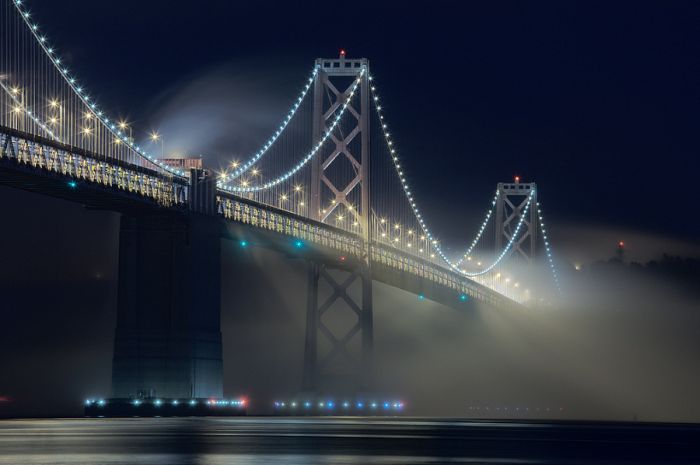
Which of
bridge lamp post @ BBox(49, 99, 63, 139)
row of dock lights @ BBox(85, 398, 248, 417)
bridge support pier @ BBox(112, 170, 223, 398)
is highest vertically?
bridge lamp post @ BBox(49, 99, 63, 139)

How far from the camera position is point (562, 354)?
125125 mm

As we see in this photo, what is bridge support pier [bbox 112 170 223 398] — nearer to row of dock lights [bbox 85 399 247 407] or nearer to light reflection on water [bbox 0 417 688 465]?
row of dock lights [bbox 85 399 247 407]

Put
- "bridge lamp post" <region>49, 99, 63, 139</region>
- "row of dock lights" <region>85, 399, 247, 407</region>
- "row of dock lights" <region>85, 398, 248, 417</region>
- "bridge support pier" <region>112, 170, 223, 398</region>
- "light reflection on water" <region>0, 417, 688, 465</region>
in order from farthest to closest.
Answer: "bridge support pier" <region>112, 170, 223, 398</region>, "row of dock lights" <region>85, 399, 247, 407</region>, "row of dock lights" <region>85, 398, 248, 417</region>, "bridge lamp post" <region>49, 99, 63, 139</region>, "light reflection on water" <region>0, 417, 688, 465</region>

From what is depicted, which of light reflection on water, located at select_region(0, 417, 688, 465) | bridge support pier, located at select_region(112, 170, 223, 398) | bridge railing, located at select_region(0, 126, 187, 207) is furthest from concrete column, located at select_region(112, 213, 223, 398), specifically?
light reflection on water, located at select_region(0, 417, 688, 465)

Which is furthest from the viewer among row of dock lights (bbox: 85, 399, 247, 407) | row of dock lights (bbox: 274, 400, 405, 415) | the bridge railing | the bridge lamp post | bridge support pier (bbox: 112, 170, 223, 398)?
row of dock lights (bbox: 274, 400, 405, 415)

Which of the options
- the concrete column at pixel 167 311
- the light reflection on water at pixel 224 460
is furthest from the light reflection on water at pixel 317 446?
the concrete column at pixel 167 311

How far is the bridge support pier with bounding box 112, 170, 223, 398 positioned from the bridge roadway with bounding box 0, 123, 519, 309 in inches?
42.4

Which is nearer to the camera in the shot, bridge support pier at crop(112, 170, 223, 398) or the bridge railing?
the bridge railing

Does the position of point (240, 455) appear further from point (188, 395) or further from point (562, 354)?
point (562, 354)

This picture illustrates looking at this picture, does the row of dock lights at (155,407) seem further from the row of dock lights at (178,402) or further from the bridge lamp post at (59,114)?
the bridge lamp post at (59,114)

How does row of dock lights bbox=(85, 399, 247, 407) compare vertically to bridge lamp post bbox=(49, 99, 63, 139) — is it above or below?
below

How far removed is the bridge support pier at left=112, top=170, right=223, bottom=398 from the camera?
198ft

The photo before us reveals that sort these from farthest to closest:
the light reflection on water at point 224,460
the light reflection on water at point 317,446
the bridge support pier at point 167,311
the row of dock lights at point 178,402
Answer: the bridge support pier at point 167,311
the row of dock lights at point 178,402
the light reflection on water at point 317,446
the light reflection on water at point 224,460

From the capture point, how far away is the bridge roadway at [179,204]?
2115 inches
